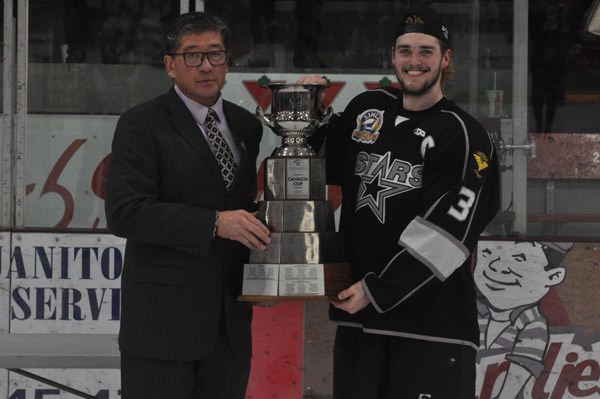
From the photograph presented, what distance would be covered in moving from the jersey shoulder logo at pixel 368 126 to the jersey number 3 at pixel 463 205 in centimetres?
36

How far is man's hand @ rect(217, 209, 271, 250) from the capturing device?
3508 millimetres

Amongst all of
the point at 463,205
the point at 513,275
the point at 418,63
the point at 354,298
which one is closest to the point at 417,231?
the point at 463,205

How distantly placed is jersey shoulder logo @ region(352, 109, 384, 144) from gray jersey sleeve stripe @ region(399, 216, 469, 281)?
351 millimetres

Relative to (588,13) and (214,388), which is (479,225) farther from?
(588,13)

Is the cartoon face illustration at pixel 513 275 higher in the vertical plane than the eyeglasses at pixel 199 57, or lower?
lower

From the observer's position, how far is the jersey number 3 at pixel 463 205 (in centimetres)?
355

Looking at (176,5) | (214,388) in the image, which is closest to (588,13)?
(176,5)

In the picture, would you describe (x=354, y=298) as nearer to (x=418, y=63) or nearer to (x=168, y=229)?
(x=168, y=229)

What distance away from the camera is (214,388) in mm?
3678

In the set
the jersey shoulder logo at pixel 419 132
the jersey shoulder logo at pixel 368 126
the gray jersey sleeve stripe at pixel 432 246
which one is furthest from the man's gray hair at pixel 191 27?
the gray jersey sleeve stripe at pixel 432 246

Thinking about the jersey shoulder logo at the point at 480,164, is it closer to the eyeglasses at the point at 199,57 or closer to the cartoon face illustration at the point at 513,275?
the eyeglasses at the point at 199,57

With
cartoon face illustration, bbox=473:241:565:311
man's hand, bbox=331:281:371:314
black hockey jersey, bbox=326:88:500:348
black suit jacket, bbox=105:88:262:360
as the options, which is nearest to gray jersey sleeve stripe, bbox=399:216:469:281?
black hockey jersey, bbox=326:88:500:348

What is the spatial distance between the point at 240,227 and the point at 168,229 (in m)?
0.22

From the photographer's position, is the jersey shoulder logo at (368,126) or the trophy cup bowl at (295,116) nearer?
the jersey shoulder logo at (368,126)
